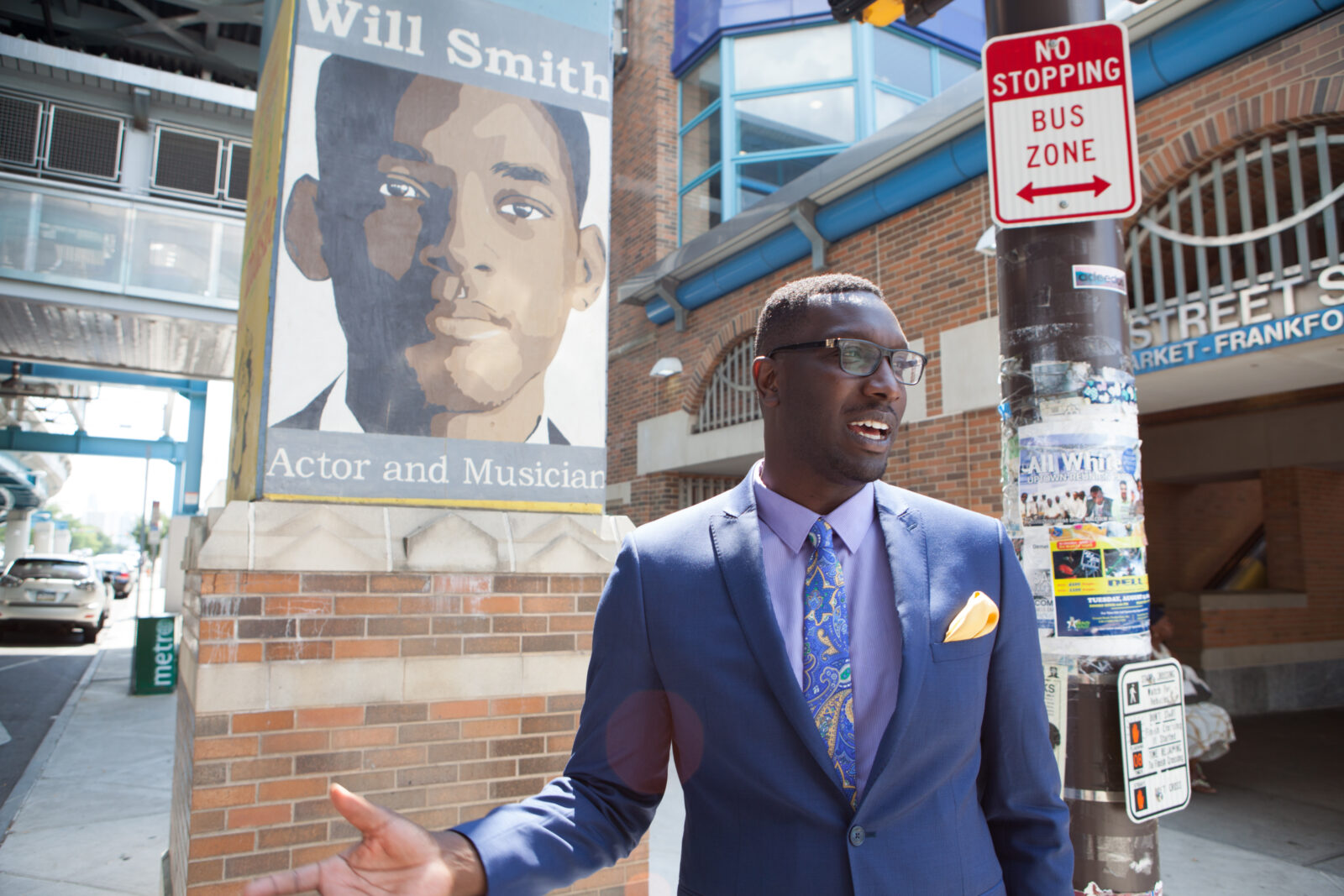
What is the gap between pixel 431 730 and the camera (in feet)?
10.3

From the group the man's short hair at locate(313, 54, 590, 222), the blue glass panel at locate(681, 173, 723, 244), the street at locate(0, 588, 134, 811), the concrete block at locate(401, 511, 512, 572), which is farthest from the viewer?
the blue glass panel at locate(681, 173, 723, 244)

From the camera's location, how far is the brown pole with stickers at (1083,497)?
2.20 metres

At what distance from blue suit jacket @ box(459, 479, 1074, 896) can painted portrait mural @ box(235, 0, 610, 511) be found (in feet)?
6.08

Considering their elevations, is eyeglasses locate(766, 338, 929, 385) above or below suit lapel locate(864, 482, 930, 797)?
above

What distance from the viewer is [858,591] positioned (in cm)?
164

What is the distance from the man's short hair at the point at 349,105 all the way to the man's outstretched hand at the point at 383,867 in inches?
106

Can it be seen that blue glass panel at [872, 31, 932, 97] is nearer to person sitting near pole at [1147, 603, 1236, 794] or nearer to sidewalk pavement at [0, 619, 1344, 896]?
person sitting near pole at [1147, 603, 1236, 794]

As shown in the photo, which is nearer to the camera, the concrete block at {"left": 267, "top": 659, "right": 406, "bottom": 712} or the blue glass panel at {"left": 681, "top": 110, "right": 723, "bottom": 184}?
the concrete block at {"left": 267, "top": 659, "right": 406, "bottom": 712}

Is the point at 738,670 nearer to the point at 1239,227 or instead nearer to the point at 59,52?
the point at 1239,227

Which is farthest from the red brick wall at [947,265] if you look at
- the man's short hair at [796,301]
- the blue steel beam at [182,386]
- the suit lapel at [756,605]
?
the blue steel beam at [182,386]

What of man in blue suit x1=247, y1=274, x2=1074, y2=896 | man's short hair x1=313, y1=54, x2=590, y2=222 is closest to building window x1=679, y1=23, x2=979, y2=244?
man's short hair x1=313, y1=54, x2=590, y2=222

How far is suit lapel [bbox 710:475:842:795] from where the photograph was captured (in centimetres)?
145

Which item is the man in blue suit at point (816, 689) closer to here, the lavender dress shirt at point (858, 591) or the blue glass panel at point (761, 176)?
the lavender dress shirt at point (858, 591)

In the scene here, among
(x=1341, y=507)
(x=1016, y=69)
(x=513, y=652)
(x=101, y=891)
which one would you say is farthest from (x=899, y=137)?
(x=1341, y=507)
